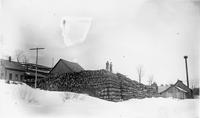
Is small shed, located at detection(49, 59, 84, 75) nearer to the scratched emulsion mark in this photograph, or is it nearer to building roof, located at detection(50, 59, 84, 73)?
building roof, located at detection(50, 59, 84, 73)

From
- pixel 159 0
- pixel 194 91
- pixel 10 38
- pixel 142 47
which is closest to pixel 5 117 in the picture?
pixel 10 38

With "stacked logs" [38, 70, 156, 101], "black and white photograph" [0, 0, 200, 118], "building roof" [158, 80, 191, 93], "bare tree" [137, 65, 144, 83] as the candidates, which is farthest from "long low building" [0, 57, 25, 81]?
"building roof" [158, 80, 191, 93]

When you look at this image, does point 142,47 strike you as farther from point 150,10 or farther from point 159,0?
point 159,0

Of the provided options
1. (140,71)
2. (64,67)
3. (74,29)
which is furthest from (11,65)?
(140,71)

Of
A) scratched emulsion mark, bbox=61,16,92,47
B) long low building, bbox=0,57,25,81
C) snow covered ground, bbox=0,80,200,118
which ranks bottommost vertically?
snow covered ground, bbox=0,80,200,118

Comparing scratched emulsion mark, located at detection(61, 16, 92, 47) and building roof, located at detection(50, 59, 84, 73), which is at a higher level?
scratched emulsion mark, located at detection(61, 16, 92, 47)

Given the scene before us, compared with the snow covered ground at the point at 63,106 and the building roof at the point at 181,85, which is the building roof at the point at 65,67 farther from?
the building roof at the point at 181,85

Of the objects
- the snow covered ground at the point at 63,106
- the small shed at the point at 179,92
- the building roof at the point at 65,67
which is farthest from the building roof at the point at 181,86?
the building roof at the point at 65,67
